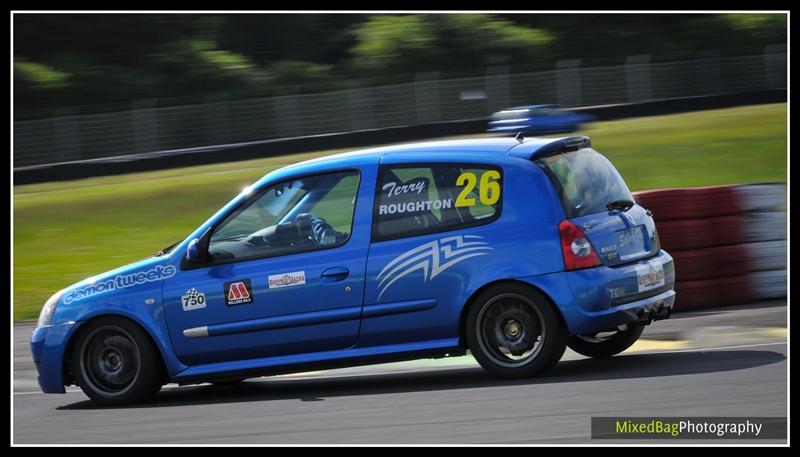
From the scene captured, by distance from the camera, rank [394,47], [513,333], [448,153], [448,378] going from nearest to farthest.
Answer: [513,333] → [448,153] → [448,378] → [394,47]

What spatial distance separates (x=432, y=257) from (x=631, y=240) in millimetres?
1315

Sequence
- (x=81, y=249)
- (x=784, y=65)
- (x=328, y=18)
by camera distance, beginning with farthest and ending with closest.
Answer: (x=328, y=18) < (x=784, y=65) < (x=81, y=249)

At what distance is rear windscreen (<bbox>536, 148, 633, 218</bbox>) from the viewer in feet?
23.7

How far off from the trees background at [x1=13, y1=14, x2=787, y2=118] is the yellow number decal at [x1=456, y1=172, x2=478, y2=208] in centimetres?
3055

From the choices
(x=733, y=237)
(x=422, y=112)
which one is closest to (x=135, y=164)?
(x=422, y=112)

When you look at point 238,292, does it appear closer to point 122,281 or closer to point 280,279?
point 280,279

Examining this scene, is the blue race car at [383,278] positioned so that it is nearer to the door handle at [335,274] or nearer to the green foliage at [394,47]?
the door handle at [335,274]

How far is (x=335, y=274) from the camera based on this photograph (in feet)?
24.1

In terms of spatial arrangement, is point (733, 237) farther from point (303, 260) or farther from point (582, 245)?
point (303, 260)

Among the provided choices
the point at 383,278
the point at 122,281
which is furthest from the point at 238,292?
the point at 383,278

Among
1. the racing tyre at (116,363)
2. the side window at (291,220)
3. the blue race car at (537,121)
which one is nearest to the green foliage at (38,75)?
the blue race car at (537,121)

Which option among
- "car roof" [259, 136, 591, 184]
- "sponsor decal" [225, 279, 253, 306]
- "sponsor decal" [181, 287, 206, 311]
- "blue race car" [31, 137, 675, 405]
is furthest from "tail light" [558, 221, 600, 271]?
"sponsor decal" [181, 287, 206, 311]

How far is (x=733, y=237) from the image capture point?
995cm

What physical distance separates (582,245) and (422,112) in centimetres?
2667
